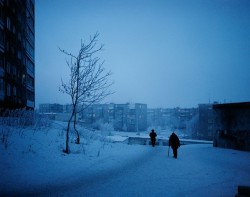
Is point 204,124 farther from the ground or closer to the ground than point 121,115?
closer to the ground

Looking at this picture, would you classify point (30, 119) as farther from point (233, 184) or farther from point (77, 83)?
point (233, 184)

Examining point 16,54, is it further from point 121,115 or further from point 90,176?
point 121,115

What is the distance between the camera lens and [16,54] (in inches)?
1188

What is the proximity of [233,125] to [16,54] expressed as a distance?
30.1 metres

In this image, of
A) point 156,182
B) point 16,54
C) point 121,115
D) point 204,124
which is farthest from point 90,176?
point 121,115

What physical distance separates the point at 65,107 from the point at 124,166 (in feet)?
422

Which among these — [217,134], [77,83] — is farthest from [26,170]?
[217,134]

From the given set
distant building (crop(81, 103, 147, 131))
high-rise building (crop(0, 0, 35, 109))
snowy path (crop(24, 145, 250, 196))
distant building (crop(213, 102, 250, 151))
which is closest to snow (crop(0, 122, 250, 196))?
snowy path (crop(24, 145, 250, 196))

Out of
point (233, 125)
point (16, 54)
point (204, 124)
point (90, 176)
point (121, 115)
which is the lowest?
point (204, 124)

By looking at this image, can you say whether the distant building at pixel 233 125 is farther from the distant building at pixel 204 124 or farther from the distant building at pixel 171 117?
the distant building at pixel 171 117

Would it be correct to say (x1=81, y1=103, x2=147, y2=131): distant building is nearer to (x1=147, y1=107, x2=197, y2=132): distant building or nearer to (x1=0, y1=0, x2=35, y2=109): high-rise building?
(x1=147, y1=107, x2=197, y2=132): distant building

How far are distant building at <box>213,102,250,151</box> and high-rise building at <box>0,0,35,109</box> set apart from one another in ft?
82.2

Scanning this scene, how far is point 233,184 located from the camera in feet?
23.6

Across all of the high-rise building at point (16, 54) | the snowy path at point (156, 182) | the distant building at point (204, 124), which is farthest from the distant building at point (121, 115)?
the snowy path at point (156, 182)
